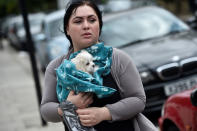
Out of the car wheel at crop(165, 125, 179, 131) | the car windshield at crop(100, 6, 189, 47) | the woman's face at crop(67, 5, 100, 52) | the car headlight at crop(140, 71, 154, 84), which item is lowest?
the car wheel at crop(165, 125, 179, 131)

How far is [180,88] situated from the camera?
5496 millimetres

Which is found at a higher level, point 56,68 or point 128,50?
point 56,68

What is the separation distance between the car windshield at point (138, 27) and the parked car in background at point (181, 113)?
2.54 meters

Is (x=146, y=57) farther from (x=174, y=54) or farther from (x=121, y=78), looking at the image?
(x=121, y=78)

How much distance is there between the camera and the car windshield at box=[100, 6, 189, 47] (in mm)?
6635

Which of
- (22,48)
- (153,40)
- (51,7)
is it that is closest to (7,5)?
(51,7)

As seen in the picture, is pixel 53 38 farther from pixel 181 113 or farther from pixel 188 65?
pixel 181 113

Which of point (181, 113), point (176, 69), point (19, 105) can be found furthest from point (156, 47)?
point (19, 105)

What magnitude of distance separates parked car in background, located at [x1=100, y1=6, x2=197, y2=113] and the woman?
3.13m

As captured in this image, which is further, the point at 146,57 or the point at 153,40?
the point at 153,40

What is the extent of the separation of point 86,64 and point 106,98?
8.6 inches

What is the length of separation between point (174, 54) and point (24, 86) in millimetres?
6064

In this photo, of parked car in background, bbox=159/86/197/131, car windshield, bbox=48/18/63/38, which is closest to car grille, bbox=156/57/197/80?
parked car in background, bbox=159/86/197/131

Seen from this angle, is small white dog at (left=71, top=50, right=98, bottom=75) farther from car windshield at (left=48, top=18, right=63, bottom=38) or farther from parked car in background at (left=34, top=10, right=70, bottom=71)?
car windshield at (left=48, top=18, right=63, bottom=38)
